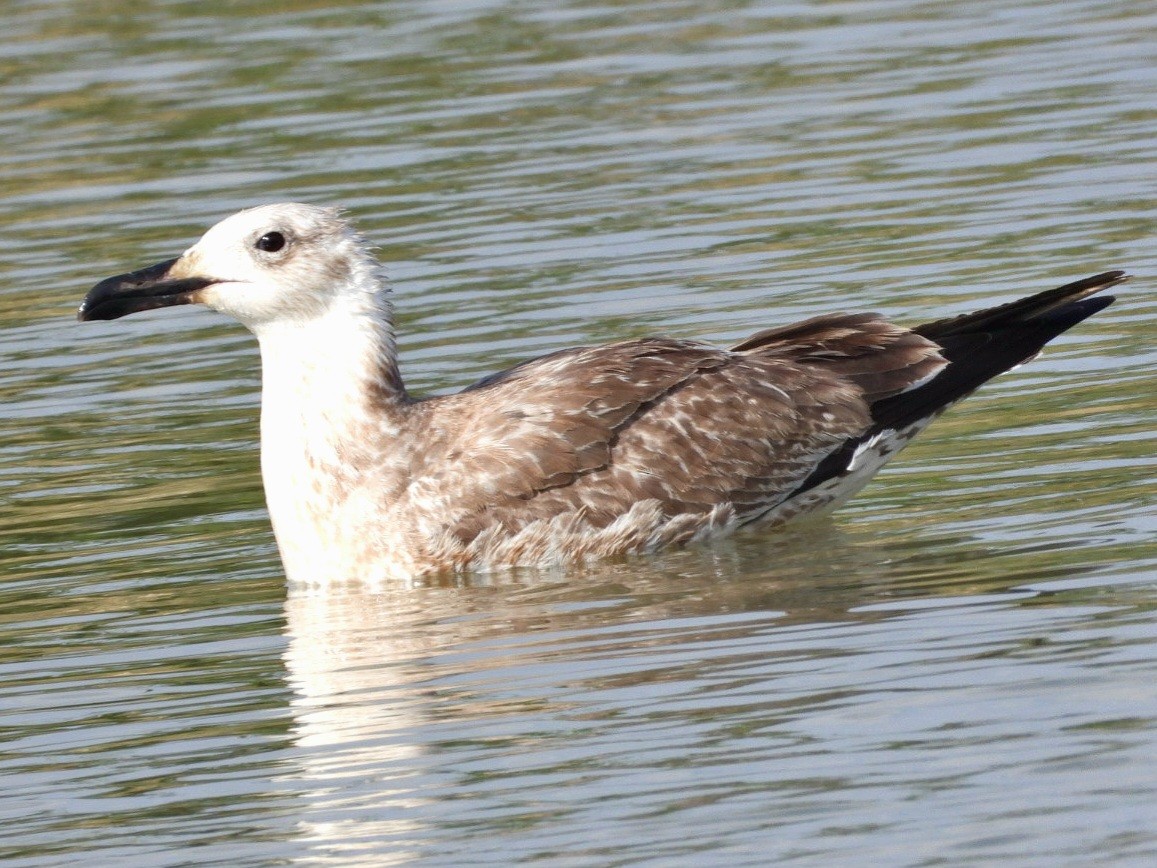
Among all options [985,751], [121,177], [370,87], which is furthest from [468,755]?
[370,87]

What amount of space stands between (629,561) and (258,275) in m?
1.96

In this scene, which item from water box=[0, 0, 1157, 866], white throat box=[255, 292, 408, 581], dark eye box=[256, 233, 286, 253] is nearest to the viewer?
water box=[0, 0, 1157, 866]

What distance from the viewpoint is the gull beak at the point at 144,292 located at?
10.6 m

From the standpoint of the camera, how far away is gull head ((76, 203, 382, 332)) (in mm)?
10648

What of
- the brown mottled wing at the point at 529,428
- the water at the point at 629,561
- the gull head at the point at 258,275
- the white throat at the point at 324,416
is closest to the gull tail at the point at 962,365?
the water at the point at 629,561

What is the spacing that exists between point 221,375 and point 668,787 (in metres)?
7.26

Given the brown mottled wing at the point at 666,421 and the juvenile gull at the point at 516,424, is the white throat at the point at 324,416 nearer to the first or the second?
the juvenile gull at the point at 516,424

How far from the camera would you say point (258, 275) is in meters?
10.6

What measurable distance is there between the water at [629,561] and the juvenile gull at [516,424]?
22cm

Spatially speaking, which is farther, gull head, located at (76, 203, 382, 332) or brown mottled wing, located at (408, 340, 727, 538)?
gull head, located at (76, 203, 382, 332)

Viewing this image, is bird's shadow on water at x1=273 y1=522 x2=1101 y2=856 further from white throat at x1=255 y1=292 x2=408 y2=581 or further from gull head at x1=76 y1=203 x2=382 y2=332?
gull head at x1=76 y1=203 x2=382 y2=332

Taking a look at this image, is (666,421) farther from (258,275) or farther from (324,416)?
(258,275)

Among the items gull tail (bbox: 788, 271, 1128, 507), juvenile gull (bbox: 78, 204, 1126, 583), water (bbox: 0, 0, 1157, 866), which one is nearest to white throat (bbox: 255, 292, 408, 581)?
juvenile gull (bbox: 78, 204, 1126, 583)

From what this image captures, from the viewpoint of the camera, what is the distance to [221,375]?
46.1 feet
